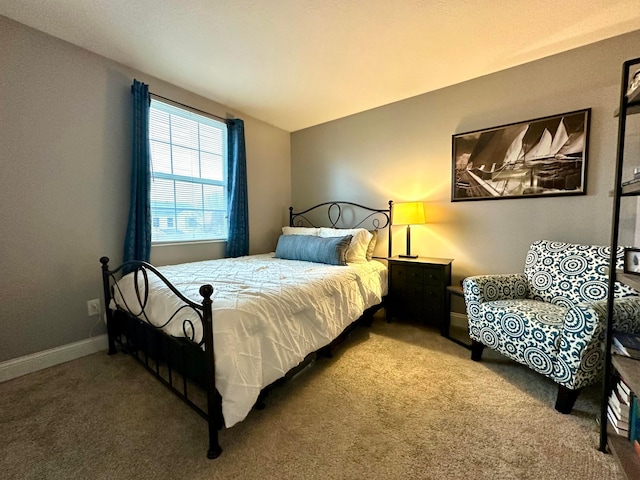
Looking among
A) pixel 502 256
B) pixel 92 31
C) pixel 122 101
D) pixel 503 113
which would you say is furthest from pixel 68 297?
pixel 503 113

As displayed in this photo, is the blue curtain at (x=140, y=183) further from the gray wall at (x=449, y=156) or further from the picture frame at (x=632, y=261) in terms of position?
the picture frame at (x=632, y=261)

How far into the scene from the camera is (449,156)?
2803 millimetres

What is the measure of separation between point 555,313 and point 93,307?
3.54 m

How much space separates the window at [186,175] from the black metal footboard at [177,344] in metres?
0.69

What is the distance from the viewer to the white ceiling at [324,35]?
1.75 meters

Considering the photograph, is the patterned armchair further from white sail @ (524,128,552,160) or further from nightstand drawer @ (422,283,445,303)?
white sail @ (524,128,552,160)

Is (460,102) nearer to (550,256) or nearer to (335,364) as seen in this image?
(550,256)

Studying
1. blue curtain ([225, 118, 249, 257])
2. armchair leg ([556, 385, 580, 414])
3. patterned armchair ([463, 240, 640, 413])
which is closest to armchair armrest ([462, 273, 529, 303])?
patterned armchair ([463, 240, 640, 413])

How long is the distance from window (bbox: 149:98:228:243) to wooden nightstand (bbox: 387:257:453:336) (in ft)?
7.02

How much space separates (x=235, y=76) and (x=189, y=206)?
1.42 meters

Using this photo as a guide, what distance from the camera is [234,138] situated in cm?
323

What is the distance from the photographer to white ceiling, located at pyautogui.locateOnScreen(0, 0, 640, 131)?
1.75 m

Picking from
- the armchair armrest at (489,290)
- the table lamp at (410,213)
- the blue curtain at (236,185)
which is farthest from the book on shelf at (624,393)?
the blue curtain at (236,185)

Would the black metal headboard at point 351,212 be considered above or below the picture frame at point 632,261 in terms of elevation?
above
